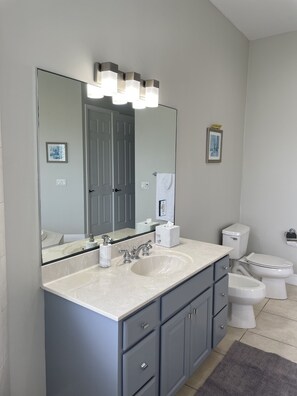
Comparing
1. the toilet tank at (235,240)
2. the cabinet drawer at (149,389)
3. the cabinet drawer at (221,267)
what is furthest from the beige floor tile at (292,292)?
the cabinet drawer at (149,389)

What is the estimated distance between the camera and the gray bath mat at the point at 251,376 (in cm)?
194

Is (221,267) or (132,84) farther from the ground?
(132,84)

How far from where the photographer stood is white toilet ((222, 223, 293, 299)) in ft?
10.3

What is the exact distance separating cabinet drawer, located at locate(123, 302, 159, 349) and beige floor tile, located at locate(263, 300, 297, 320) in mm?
1942

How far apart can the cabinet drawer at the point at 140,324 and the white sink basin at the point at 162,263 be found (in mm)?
496

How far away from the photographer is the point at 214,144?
3.08m

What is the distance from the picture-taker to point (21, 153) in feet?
4.67

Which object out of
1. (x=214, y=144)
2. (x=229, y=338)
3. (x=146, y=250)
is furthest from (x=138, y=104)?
(x=229, y=338)

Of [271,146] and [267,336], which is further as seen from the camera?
[271,146]

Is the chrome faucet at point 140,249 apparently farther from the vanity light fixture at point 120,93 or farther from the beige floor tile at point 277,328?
the beige floor tile at point 277,328

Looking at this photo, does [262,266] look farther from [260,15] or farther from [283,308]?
[260,15]

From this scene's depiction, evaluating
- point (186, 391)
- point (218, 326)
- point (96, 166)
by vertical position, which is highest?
point (96, 166)

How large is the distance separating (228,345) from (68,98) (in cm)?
217

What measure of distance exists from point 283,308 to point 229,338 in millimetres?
877
